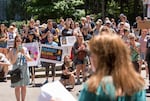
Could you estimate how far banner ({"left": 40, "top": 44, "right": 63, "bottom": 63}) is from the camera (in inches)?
594

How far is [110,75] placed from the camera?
313 centimetres

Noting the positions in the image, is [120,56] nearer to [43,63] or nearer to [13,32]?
[43,63]

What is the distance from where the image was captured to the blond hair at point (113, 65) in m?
3.12

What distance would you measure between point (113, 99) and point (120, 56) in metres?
0.28

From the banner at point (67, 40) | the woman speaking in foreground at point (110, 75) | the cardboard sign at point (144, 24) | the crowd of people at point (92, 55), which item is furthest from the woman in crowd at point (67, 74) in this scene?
the woman speaking in foreground at point (110, 75)

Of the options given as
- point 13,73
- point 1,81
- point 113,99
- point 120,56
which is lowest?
point 1,81

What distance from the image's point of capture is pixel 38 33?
1700 cm

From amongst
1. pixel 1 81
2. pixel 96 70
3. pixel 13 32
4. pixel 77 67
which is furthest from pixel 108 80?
pixel 13 32

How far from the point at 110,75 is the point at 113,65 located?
0.23 ft

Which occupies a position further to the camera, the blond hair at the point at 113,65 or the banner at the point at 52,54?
the banner at the point at 52,54

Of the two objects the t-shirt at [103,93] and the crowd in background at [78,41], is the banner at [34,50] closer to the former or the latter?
the crowd in background at [78,41]

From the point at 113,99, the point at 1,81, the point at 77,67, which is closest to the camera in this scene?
the point at 113,99

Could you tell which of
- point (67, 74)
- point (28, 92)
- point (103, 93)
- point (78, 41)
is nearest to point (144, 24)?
point (78, 41)

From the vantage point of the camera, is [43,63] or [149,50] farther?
[43,63]
